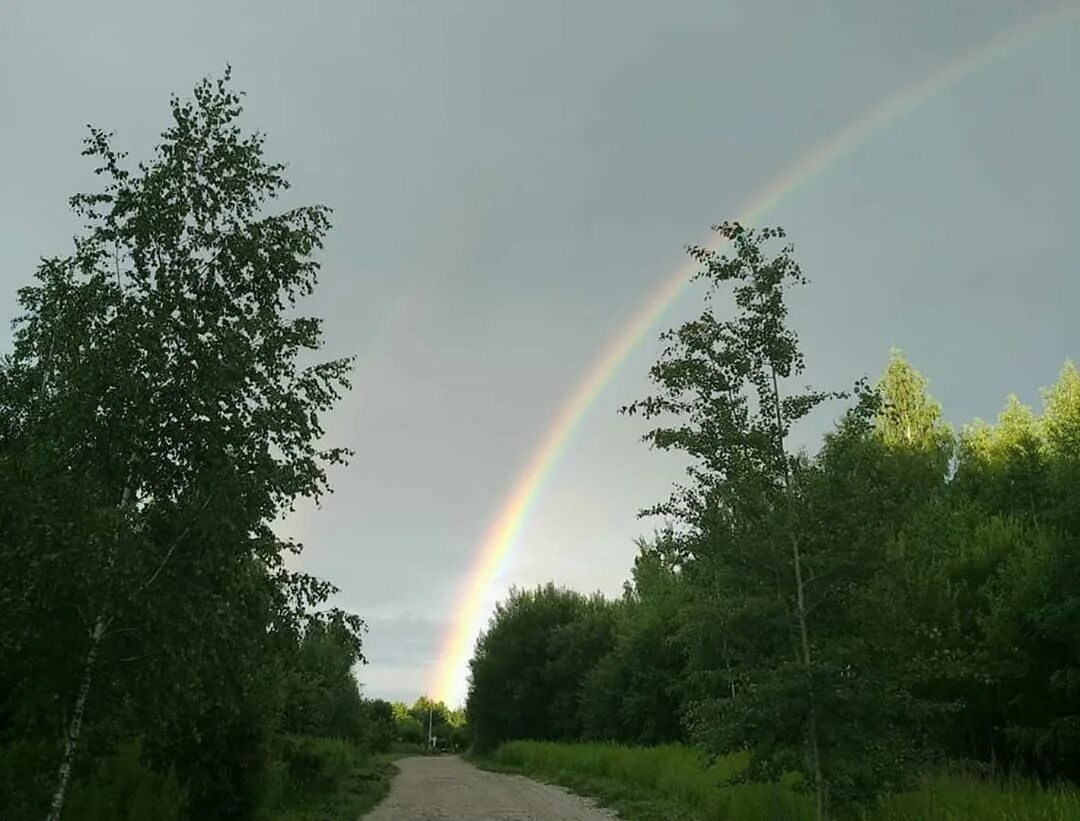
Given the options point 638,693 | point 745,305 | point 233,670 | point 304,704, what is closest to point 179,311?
point 233,670

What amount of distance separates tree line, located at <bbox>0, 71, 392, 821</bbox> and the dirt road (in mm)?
9093

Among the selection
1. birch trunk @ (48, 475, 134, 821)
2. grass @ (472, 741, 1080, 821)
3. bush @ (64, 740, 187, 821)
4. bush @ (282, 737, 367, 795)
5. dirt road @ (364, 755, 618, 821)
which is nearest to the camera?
birch trunk @ (48, 475, 134, 821)

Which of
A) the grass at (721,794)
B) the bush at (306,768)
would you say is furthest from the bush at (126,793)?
the grass at (721,794)

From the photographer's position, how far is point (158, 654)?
26.3 feet

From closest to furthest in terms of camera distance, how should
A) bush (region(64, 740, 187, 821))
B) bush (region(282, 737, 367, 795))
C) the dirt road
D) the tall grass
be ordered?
1. bush (region(64, 740, 187, 821))
2. the tall grass
3. the dirt road
4. bush (region(282, 737, 367, 795))

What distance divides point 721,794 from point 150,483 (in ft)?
39.5

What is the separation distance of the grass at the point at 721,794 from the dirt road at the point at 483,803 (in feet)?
2.79

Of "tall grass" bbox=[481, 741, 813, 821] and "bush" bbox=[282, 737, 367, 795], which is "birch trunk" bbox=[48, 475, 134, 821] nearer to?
"tall grass" bbox=[481, 741, 813, 821]

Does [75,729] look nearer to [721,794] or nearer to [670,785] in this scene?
[721,794]

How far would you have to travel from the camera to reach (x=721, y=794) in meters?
15.9

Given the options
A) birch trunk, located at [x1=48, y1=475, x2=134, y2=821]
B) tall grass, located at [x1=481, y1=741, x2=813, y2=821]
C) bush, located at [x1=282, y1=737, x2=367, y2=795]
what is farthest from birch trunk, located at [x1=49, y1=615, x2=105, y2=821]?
bush, located at [x1=282, y1=737, x2=367, y2=795]

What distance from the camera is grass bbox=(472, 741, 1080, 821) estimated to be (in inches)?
423

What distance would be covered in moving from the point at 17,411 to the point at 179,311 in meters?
2.48

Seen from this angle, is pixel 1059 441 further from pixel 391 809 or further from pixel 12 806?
pixel 12 806
